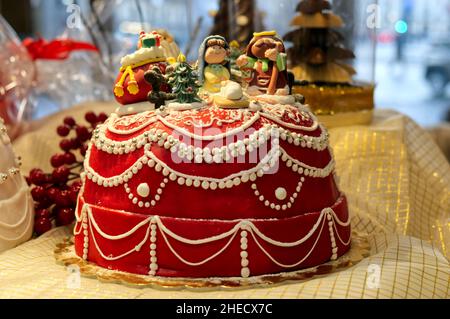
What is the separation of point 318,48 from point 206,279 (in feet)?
3.88

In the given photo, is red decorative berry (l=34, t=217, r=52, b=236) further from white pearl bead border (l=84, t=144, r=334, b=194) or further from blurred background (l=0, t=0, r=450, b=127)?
blurred background (l=0, t=0, r=450, b=127)

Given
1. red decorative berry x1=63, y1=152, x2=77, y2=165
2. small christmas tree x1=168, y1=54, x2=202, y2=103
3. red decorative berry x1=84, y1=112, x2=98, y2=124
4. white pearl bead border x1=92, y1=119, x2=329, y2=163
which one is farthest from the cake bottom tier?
red decorative berry x1=84, y1=112, x2=98, y2=124

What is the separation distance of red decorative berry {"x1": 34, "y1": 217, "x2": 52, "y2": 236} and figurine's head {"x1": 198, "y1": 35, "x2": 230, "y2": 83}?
578 mm

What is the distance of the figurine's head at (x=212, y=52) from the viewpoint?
145cm

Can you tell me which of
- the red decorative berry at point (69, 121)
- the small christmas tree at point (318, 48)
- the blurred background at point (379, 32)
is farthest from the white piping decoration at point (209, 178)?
the blurred background at point (379, 32)

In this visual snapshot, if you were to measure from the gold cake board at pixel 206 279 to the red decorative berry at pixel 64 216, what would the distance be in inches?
10.5

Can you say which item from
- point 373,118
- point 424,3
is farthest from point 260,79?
point 424,3

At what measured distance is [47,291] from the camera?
4.24 feet

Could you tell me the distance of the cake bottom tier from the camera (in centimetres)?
134

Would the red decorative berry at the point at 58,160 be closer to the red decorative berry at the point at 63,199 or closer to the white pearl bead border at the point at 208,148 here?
the red decorative berry at the point at 63,199

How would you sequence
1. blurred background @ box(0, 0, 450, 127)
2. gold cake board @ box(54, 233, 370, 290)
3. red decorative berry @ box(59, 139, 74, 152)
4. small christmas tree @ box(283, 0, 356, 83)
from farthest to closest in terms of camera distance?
blurred background @ box(0, 0, 450, 127), small christmas tree @ box(283, 0, 356, 83), red decorative berry @ box(59, 139, 74, 152), gold cake board @ box(54, 233, 370, 290)

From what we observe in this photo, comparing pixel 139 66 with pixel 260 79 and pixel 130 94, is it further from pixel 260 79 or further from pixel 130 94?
pixel 260 79

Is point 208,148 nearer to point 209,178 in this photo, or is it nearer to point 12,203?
point 209,178

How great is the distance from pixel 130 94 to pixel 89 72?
55.9 inches
